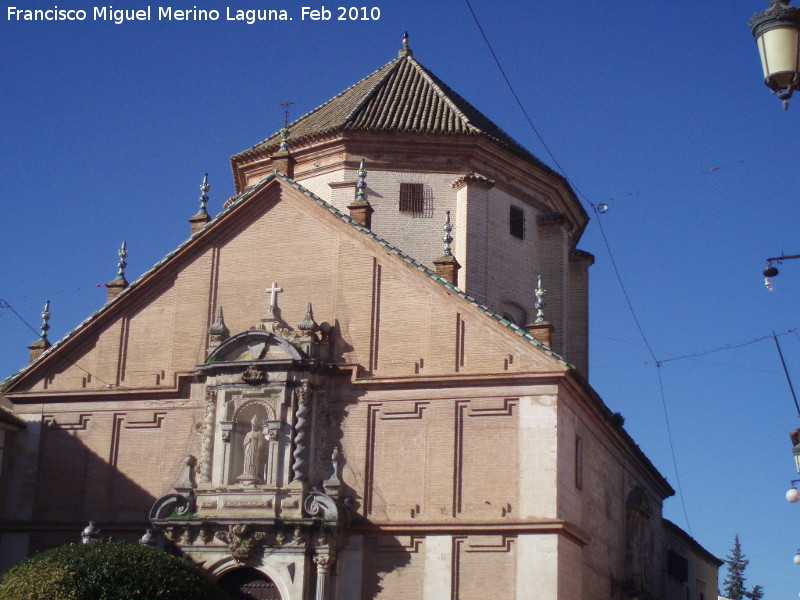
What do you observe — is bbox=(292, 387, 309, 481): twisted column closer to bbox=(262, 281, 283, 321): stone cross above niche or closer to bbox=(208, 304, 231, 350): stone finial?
bbox=(262, 281, 283, 321): stone cross above niche

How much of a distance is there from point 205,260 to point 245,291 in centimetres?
128

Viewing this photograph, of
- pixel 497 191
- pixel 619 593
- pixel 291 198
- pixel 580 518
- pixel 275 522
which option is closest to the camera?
pixel 275 522

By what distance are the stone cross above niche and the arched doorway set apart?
5179 millimetres

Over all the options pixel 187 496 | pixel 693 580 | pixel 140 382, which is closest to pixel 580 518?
pixel 187 496

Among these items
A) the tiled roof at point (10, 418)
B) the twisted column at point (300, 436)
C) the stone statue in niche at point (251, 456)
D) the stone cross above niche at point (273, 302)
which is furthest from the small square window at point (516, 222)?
the tiled roof at point (10, 418)

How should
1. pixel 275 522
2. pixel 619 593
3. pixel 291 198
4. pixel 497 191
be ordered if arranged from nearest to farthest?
pixel 275 522
pixel 291 198
pixel 619 593
pixel 497 191

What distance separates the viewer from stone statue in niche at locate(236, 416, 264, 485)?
22766 millimetres

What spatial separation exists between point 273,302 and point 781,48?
15.9m

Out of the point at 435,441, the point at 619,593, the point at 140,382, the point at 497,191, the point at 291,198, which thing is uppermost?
the point at 497,191

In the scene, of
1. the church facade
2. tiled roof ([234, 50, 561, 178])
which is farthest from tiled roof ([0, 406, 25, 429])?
tiled roof ([234, 50, 561, 178])

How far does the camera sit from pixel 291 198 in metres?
25.3

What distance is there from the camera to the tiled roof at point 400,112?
97.5ft

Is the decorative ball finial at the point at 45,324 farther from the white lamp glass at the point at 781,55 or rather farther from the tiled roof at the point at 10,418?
the white lamp glass at the point at 781,55

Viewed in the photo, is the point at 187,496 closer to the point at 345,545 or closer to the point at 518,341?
→ the point at 345,545
